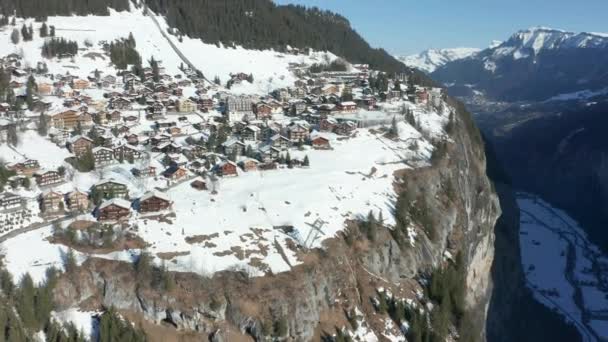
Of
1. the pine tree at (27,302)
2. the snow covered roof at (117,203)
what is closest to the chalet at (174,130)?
the snow covered roof at (117,203)

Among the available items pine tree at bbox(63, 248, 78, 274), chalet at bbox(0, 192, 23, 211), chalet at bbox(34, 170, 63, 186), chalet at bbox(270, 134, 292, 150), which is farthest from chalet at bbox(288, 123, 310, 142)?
pine tree at bbox(63, 248, 78, 274)

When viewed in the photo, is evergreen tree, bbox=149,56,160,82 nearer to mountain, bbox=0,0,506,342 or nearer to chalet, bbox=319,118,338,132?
mountain, bbox=0,0,506,342

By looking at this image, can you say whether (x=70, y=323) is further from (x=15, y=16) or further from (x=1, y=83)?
(x=15, y=16)

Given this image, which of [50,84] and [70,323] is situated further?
[50,84]

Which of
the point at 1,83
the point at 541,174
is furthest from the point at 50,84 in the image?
the point at 541,174

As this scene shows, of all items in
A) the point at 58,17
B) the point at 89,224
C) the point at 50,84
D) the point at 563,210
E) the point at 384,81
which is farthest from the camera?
the point at 563,210

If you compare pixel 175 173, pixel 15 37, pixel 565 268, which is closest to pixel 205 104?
pixel 175 173

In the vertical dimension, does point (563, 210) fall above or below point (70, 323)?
below
